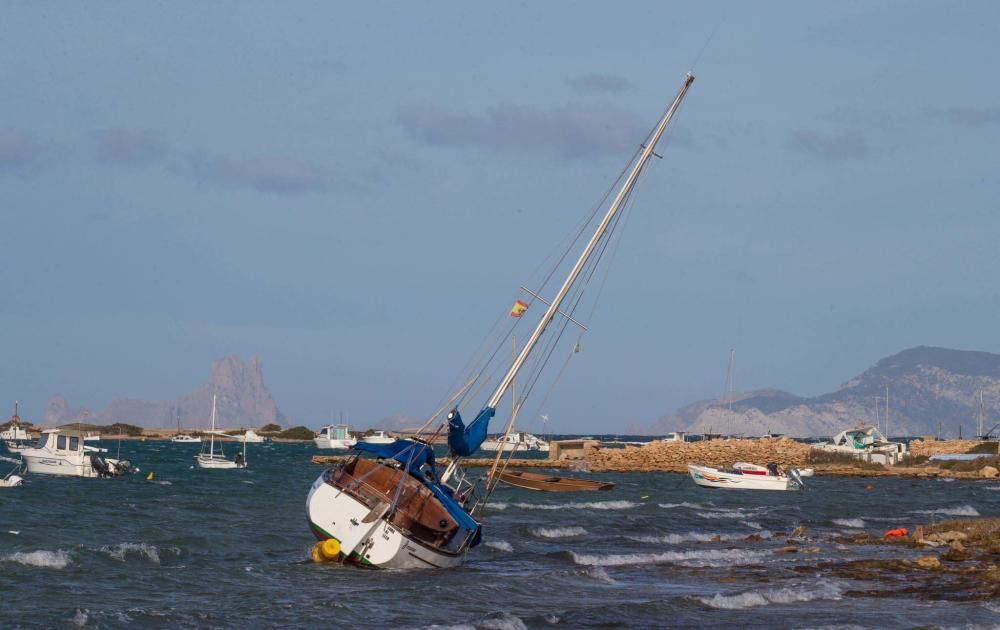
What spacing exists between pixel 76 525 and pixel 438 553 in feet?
62.1

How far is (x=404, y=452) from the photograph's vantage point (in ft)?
120

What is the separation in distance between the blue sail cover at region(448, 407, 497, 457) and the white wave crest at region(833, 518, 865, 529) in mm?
24590

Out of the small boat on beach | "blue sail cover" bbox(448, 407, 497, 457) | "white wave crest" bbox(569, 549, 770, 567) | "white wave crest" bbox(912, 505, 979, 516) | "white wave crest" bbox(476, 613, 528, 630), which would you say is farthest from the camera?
the small boat on beach

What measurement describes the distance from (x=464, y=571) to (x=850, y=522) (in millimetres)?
27403

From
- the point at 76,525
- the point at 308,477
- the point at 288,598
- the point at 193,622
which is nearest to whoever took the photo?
the point at 193,622

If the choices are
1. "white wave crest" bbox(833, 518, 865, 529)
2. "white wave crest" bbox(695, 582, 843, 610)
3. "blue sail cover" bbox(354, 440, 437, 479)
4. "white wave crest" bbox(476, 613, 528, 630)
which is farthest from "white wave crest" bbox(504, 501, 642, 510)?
"white wave crest" bbox(476, 613, 528, 630)

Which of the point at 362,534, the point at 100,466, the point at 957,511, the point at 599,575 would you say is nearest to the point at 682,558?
the point at 599,575

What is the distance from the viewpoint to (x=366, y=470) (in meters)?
36.2

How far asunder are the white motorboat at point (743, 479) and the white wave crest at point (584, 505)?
594 inches

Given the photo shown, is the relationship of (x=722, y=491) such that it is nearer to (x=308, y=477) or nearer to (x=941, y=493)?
(x=941, y=493)

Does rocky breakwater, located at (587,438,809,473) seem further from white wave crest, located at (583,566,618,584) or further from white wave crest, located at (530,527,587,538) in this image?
white wave crest, located at (583,566,618,584)

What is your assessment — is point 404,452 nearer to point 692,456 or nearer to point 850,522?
point 850,522

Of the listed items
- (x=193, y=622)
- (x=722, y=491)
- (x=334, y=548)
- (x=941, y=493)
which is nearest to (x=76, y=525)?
(x=334, y=548)

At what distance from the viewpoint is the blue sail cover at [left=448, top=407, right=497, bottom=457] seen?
1481 inches
